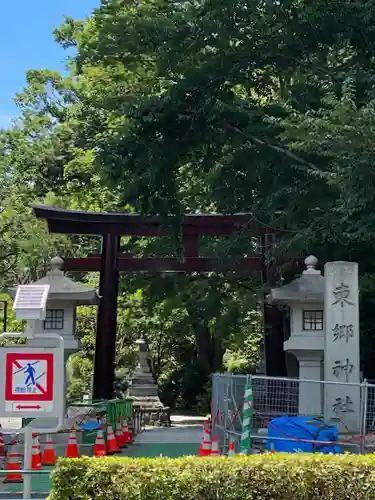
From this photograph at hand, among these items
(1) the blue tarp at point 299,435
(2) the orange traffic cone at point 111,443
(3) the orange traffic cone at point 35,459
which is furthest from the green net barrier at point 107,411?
(1) the blue tarp at point 299,435

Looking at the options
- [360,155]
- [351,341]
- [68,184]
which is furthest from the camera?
[68,184]

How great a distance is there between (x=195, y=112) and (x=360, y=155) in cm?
553

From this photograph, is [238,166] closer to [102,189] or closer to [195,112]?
[195,112]

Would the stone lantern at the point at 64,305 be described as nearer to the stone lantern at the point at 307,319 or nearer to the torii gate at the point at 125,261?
the torii gate at the point at 125,261

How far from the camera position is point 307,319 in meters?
16.1

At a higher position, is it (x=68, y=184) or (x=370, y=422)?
(x=68, y=184)

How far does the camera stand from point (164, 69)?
56.5 ft

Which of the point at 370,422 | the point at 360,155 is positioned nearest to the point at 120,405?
the point at 370,422

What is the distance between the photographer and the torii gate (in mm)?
20109

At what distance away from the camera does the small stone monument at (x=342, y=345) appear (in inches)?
506

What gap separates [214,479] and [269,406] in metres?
6.88

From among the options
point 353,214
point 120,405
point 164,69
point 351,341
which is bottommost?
point 120,405

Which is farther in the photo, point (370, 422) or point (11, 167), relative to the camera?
point (11, 167)

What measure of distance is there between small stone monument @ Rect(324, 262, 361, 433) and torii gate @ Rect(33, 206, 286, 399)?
632cm
